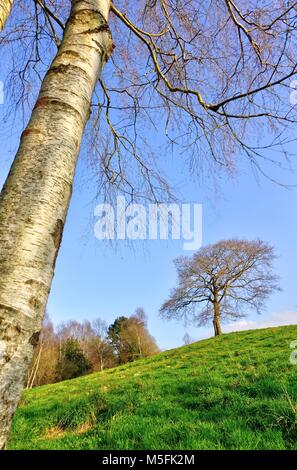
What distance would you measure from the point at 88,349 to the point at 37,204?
4730 cm

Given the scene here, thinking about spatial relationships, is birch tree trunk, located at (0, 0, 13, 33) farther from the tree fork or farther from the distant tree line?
the distant tree line

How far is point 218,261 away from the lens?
2497cm

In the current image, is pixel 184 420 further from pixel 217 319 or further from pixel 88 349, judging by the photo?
pixel 88 349

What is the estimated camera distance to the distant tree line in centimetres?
3647

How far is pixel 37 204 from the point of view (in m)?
1.11

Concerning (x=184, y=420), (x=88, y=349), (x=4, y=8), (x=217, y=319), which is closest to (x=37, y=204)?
(x=4, y=8)

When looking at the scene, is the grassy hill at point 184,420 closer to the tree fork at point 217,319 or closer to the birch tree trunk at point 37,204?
the birch tree trunk at point 37,204

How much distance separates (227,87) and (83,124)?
7.90 feet

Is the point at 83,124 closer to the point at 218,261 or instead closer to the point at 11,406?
the point at 11,406

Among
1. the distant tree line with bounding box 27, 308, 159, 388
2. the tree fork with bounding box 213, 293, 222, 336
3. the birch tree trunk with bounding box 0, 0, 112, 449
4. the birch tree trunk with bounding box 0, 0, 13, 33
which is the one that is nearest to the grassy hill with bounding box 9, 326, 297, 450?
the birch tree trunk with bounding box 0, 0, 112, 449

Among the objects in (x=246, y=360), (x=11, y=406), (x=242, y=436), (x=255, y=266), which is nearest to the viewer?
(x=11, y=406)

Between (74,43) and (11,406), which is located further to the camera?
(74,43)

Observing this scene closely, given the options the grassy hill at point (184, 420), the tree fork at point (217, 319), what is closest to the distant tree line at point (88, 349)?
the tree fork at point (217, 319)
